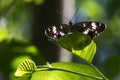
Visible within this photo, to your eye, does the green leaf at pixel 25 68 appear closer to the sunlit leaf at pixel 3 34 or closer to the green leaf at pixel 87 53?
the green leaf at pixel 87 53

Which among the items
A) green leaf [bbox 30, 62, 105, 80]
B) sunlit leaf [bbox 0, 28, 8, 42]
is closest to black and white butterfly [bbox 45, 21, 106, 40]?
green leaf [bbox 30, 62, 105, 80]

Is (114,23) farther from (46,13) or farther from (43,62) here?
(43,62)

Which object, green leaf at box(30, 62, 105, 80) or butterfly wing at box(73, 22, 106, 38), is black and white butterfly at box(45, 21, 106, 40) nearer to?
butterfly wing at box(73, 22, 106, 38)

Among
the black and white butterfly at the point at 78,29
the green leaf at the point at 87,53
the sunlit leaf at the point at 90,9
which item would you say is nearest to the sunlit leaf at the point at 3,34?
the black and white butterfly at the point at 78,29

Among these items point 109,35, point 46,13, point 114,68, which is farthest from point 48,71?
point 109,35

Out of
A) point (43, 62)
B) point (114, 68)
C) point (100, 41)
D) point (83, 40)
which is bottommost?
point (100, 41)

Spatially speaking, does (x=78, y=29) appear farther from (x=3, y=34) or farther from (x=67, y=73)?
(x=3, y=34)
